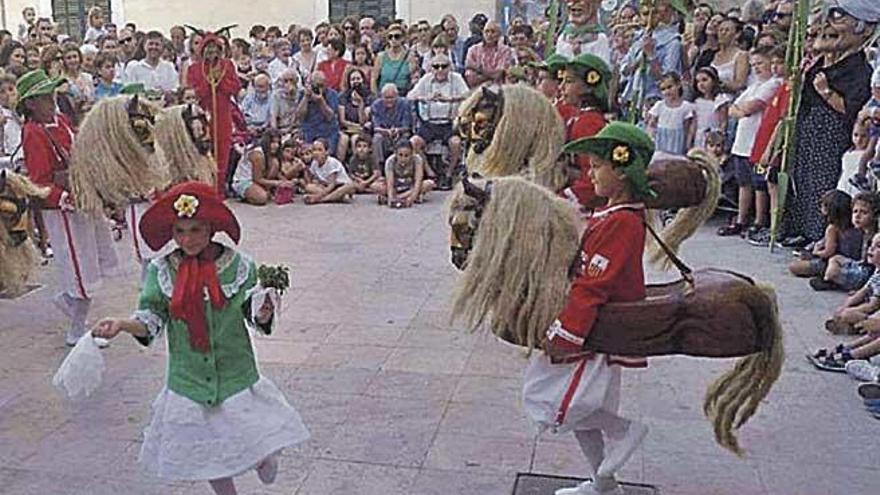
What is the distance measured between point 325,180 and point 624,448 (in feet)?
24.0

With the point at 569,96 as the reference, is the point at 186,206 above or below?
below

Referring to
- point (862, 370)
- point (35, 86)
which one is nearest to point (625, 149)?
point (862, 370)

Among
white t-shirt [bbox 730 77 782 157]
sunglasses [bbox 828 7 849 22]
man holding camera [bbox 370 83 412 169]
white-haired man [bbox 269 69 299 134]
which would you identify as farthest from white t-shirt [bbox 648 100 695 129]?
white-haired man [bbox 269 69 299 134]

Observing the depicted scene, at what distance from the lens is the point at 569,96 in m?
5.49

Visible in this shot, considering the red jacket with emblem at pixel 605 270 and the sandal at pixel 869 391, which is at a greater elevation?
the red jacket with emblem at pixel 605 270

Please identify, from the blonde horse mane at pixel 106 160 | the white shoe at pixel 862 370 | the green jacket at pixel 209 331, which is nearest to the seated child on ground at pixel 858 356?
the white shoe at pixel 862 370

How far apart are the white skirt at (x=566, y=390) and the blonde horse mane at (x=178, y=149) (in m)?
3.25

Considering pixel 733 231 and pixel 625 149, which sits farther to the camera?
pixel 733 231

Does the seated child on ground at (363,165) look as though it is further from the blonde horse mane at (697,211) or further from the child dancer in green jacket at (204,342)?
the child dancer in green jacket at (204,342)

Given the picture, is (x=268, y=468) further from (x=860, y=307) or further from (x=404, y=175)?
(x=404, y=175)

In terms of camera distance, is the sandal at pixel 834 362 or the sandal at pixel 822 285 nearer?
the sandal at pixel 834 362

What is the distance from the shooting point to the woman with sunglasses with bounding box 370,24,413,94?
11.8 metres

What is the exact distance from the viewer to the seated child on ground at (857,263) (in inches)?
260

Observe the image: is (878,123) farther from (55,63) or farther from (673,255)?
(55,63)
